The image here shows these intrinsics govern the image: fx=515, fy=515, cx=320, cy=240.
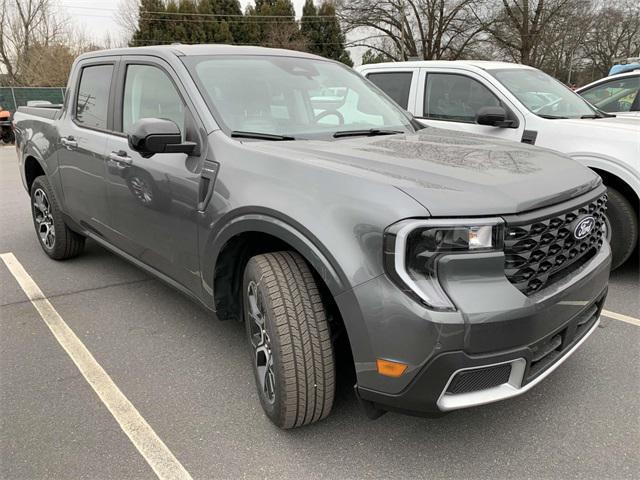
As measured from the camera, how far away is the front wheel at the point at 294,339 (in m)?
2.14

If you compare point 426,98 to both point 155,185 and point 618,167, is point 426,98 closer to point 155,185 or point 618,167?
point 618,167

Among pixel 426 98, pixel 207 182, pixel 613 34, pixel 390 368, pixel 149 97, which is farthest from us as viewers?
pixel 613 34

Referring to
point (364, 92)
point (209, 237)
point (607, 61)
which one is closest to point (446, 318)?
point (209, 237)

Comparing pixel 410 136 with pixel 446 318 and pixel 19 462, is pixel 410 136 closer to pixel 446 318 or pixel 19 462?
pixel 446 318

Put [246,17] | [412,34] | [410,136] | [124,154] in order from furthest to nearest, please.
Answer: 1. [246,17]
2. [412,34]
3. [124,154]
4. [410,136]

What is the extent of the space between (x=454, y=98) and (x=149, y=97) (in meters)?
3.30

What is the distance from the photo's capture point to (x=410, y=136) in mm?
3018

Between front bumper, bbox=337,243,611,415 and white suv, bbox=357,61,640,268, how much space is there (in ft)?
8.58

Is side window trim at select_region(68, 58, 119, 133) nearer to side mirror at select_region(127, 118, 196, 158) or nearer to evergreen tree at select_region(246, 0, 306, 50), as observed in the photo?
side mirror at select_region(127, 118, 196, 158)

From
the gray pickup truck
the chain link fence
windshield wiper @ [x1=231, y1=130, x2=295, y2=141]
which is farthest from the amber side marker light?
the chain link fence

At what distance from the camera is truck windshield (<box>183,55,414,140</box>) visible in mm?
2814

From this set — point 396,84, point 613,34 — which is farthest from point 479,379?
point 613,34

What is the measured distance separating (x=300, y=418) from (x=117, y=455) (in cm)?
82

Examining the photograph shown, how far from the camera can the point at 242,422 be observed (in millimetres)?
2484
